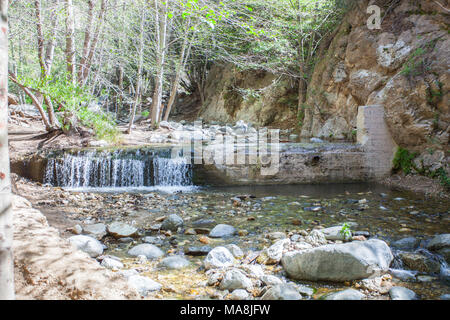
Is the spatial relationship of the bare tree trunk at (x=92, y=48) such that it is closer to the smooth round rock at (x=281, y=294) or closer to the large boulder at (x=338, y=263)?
the large boulder at (x=338, y=263)

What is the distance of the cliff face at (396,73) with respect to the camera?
681cm

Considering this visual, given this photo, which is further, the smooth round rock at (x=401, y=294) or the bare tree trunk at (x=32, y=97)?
the bare tree trunk at (x=32, y=97)

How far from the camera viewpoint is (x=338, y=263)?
277 cm

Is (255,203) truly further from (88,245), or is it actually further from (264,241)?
(88,245)

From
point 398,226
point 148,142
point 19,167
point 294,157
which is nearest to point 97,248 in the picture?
point 398,226

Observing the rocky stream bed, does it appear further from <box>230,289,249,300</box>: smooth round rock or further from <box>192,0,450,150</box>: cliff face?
<box>192,0,450,150</box>: cliff face

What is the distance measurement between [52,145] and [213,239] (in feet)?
25.1

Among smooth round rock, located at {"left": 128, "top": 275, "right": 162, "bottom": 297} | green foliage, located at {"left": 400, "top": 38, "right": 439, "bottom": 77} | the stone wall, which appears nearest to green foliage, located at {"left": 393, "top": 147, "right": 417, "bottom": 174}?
the stone wall

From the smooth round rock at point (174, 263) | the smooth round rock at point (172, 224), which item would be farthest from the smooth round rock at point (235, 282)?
the smooth round rock at point (172, 224)

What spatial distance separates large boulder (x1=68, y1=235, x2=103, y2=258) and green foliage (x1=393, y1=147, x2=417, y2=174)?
7340 millimetres

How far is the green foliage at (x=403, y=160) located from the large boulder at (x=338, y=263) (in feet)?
17.7

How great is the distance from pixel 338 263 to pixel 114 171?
6751 mm

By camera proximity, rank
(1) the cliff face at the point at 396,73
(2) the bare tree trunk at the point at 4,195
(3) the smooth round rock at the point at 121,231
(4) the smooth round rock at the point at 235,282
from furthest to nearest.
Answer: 1. (1) the cliff face at the point at 396,73
2. (3) the smooth round rock at the point at 121,231
3. (4) the smooth round rock at the point at 235,282
4. (2) the bare tree trunk at the point at 4,195
